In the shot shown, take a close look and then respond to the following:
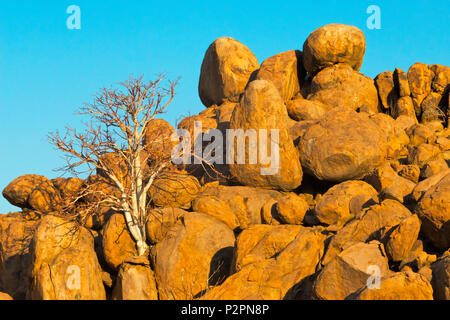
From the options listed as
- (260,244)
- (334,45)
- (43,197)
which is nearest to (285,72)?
(334,45)

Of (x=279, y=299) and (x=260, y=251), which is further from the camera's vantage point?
(x=260, y=251)

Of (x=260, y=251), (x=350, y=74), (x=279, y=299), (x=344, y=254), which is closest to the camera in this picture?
(x=344, y=254)

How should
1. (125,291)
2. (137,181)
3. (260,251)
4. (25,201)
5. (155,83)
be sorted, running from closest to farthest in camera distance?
(260,251) < (125,291) < (137,181) < (155,83) < (25,201)

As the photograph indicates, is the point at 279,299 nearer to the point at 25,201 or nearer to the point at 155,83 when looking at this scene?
the point at 155,83

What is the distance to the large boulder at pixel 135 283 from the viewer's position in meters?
16.7

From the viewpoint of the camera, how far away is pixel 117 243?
1897cm

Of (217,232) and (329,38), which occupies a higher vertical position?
(329,38)

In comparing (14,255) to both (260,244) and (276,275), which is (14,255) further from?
A: (276,275)

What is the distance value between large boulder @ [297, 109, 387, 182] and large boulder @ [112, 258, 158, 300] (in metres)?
7.35

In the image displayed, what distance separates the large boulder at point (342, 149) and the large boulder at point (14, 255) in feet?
36.1

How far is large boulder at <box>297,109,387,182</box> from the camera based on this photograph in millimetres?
19750

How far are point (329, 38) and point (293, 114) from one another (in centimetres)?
488
